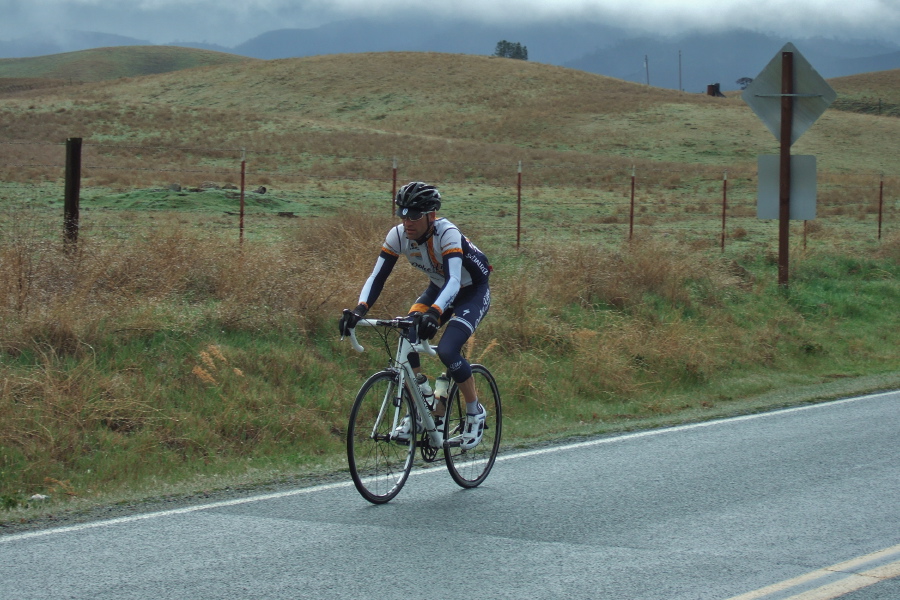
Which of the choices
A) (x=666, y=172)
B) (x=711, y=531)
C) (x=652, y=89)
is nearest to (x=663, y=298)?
(x=711, y=531)

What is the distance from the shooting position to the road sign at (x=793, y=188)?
15.2 meters

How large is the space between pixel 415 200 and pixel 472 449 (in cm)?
187

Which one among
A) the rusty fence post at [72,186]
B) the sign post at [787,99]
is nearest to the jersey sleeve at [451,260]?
the rusty fence post at [72,186]

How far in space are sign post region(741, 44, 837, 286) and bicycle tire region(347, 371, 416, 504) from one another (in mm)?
10602

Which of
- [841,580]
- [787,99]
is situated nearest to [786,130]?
[787,99]

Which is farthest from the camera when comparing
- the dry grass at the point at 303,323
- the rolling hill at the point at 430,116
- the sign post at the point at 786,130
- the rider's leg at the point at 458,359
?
the rolling hill at the point at 430,116

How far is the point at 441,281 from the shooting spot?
6.80 metres

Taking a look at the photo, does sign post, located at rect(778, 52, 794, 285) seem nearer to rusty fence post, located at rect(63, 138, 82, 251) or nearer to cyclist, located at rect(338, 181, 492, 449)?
cyclist, located at rect(338, 181, 492, 449)

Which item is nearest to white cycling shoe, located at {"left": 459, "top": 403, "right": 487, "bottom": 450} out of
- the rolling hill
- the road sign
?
the road sign

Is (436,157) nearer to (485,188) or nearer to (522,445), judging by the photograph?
(485,188)

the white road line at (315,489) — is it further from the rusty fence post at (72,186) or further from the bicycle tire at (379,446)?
the rusty fence post at (72,186)

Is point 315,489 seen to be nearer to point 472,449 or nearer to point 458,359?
point 472,449

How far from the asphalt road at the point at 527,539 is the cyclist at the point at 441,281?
29.2 inches

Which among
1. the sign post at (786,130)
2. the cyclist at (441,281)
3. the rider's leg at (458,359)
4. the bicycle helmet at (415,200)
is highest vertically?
the sign post at (786,130)
